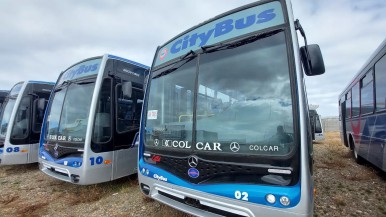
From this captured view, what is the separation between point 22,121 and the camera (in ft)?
24.6

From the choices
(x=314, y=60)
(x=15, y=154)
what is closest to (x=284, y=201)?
(x=314, y=60)

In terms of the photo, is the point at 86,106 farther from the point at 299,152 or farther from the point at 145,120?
the point at 299,152

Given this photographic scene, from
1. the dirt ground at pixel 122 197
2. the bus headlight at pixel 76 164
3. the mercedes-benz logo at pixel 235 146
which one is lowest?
the dirt ground at pixel 122 197

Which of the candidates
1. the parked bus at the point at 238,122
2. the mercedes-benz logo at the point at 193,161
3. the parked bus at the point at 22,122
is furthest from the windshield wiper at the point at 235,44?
the parked bus at the point at 22,122

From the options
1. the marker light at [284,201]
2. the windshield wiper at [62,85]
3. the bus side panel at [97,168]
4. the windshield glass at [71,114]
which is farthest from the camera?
the windshield wiper at [62,85]

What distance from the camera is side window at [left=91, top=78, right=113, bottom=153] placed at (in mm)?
4922

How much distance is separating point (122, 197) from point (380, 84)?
6.35 meters

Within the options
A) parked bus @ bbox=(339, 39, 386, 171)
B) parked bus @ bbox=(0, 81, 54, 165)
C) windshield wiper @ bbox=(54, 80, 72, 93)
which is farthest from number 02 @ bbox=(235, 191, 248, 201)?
parked bus @ bbox=(0, 81, 54, 165)

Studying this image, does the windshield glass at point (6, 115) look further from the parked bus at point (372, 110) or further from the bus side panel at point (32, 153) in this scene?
the parked bus at point (372, 110)

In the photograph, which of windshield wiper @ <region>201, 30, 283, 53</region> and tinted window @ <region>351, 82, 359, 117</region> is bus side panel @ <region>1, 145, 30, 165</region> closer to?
windshield wiper @ <region>201, 30, 283, 53</region>

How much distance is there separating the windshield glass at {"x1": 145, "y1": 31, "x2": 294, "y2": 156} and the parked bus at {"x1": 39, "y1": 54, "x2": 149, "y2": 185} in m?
1.92

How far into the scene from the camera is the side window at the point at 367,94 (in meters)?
6.07

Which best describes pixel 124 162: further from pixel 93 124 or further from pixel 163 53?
pixel 163 53

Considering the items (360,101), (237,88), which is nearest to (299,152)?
(237,88)
